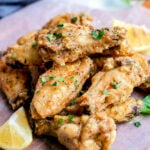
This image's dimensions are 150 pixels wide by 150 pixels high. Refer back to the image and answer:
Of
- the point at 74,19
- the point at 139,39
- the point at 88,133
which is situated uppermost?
the point at 74,19

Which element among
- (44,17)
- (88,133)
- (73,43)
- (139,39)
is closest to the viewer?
(88,133)

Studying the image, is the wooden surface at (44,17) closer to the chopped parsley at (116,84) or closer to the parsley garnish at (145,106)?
the parsley garnish at (145,106)

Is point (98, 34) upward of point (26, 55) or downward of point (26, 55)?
upward

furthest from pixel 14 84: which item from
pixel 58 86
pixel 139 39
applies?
pixel 139 39

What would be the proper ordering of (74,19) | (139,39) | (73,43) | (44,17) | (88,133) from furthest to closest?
1. (44,17)
2. (139,39)
3. (74,19)
4. (73,43)
5. (88,133)

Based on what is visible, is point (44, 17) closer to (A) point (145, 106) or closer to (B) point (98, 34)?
(B) point (98, 34)

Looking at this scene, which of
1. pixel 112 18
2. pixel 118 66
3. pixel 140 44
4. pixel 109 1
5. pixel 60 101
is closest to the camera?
pixel 60 101

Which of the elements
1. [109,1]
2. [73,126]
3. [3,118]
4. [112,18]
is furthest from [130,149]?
[109,1]

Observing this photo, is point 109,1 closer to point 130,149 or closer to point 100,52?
point 100,52
